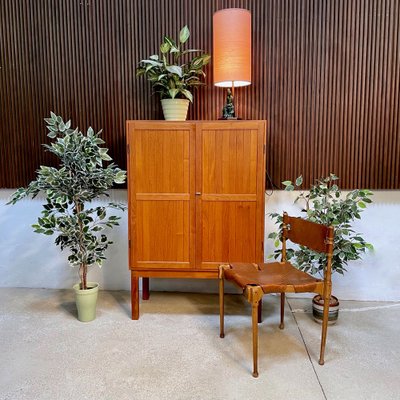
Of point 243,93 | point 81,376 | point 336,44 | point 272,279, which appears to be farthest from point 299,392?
point 336,44

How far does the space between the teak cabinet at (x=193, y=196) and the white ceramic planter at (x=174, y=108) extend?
15 centimetres

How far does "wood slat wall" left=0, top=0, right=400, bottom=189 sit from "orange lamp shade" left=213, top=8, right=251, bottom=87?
0.31 meters

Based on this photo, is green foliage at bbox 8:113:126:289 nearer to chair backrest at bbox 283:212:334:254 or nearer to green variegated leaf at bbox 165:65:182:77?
green variegated leaf at bbox 165:65:182:77

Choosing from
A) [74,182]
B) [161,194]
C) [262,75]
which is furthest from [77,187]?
[262,75]

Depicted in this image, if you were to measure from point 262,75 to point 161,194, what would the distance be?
1.29 m

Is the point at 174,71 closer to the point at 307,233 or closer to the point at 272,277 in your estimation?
the point at 307,233

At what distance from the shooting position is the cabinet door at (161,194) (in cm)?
259

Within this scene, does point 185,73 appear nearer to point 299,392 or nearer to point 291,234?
point 291,234

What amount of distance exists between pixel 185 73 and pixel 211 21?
560 millimetres

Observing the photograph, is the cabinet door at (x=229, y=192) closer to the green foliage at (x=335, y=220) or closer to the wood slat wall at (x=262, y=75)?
the green foliage at (x=335, y=220)

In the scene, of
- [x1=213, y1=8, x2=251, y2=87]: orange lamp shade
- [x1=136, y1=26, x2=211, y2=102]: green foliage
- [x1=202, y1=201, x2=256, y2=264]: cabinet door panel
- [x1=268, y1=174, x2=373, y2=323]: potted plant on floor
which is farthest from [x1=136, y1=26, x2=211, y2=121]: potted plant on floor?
[x1=268, y1=174, x2=373, y2=323]: potted plant on floor

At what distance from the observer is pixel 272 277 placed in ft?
7.27

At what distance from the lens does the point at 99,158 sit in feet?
8.61

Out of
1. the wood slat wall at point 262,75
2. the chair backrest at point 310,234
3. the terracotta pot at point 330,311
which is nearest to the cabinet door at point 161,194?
the wood slat wall at point 262,75
